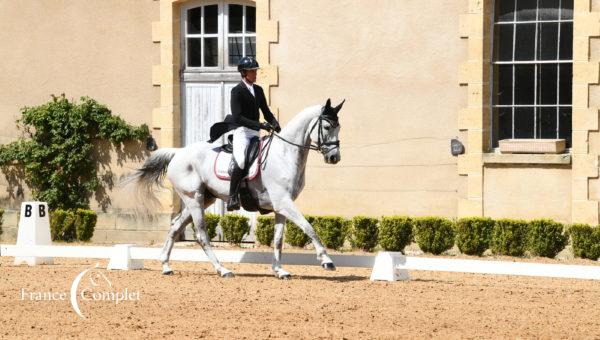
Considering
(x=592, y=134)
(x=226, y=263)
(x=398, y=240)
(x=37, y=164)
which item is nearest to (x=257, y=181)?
(x=226, y=263)

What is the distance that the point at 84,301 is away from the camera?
11.0 m

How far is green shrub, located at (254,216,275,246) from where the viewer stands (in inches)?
658

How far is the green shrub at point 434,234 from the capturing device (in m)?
15.6

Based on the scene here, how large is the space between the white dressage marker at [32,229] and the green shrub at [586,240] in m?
6.34

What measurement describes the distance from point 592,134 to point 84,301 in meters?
7.19

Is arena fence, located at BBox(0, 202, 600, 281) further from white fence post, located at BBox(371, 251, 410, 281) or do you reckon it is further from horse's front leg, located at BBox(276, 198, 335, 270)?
horse's front leg, located at BBox(276, 198, 335, 270)

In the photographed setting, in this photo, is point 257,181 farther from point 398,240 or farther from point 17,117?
point 17,117

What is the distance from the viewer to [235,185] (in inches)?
504

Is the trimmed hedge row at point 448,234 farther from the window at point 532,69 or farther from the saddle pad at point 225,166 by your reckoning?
the saddle pad at point 225,166

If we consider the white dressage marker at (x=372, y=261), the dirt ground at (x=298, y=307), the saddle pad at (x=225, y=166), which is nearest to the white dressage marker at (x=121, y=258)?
the white dressage marker at (x=372, y=261)

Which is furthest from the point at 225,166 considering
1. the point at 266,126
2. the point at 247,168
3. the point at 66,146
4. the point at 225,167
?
the point at 66,146

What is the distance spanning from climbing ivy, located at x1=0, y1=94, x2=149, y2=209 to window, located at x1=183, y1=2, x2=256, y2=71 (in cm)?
132

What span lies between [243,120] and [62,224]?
5.79 metres

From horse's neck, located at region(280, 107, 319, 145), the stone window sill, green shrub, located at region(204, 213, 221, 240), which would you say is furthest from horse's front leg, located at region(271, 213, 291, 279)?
green shrub, located at region(204, 213, 221, 240)
